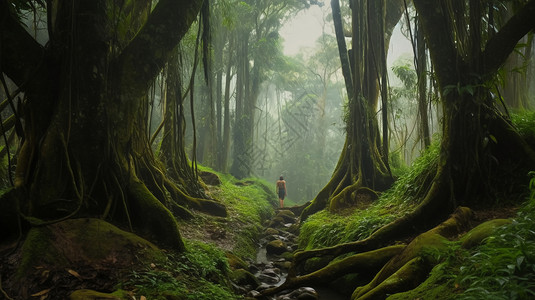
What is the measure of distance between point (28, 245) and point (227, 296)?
1.92 metres

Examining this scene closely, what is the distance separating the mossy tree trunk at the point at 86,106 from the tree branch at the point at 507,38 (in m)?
3.85

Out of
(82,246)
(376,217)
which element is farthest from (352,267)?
(82,246)

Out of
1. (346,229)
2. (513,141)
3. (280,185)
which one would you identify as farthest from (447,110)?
(280,185)

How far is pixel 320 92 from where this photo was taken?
40.6m

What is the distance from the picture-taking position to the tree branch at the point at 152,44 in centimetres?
442

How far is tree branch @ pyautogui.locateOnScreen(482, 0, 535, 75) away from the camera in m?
4.21

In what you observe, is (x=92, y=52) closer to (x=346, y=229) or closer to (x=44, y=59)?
(x=44, y=59)

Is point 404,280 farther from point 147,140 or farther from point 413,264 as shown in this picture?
point 147,140

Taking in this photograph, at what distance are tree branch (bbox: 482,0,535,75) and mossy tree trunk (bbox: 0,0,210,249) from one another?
3.85 metres

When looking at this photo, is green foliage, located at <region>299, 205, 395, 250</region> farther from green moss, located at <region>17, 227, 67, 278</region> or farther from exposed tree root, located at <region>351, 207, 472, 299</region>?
green moss, located at <region>17, 227, 67, 278</region>

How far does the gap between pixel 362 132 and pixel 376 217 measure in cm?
341

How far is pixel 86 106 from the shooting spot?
4.06m

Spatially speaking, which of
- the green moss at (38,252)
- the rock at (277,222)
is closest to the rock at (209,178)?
the rock at (277,222)

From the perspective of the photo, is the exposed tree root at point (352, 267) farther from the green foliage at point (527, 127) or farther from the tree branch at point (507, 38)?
the tree branch at point (507, 38)
